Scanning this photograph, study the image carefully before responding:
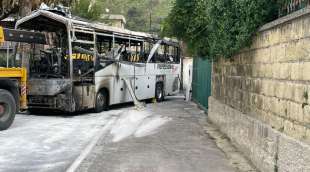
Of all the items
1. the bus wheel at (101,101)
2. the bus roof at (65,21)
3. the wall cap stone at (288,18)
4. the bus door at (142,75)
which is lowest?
the bus wheel at (101,101)

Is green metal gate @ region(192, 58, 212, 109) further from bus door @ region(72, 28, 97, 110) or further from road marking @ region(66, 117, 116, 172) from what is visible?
road marking @ region(66, 117, 116, 172)

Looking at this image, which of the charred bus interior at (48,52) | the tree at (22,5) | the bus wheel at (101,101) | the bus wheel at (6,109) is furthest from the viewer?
the tree at (22,5)

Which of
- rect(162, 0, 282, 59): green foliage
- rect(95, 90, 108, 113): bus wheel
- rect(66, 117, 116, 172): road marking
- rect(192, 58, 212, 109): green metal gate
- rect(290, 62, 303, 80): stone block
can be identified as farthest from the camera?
rect(192, 58, 212, 109): green metal gate

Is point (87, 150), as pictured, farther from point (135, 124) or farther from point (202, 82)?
point (202, 82)

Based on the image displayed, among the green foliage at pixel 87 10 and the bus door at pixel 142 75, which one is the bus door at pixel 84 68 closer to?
the bus door at pixel 142 75

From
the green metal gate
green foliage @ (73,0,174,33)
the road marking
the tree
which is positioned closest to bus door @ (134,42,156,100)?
the green metal gate

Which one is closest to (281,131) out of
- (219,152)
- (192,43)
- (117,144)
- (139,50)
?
(219,152)

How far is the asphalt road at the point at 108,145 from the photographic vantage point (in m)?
9.31

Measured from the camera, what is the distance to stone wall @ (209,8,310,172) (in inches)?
274

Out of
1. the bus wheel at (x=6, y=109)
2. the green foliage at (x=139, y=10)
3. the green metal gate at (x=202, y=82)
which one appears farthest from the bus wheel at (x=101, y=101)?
the green foliage at (x=139, y=10)

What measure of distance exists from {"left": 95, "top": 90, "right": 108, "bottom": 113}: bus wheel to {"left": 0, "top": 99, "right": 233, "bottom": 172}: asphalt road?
4.84 feet

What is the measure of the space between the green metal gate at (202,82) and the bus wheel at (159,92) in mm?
1691

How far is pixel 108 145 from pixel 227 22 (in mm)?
3721

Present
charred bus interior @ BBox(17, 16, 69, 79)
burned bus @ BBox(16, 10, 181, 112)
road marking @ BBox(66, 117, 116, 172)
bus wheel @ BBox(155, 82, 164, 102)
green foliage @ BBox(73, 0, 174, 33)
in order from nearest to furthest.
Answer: road marking @ BBox(66, 117, 116, 172) → burned bus @ BBox(16, 10, 181, 112) → charred bus interior @ BBox(17, 16, 69, 79) → bus wheel @ BBox(155, 82, 164, 102) → green foliage @ BBox(73, 0, 174, 33)
